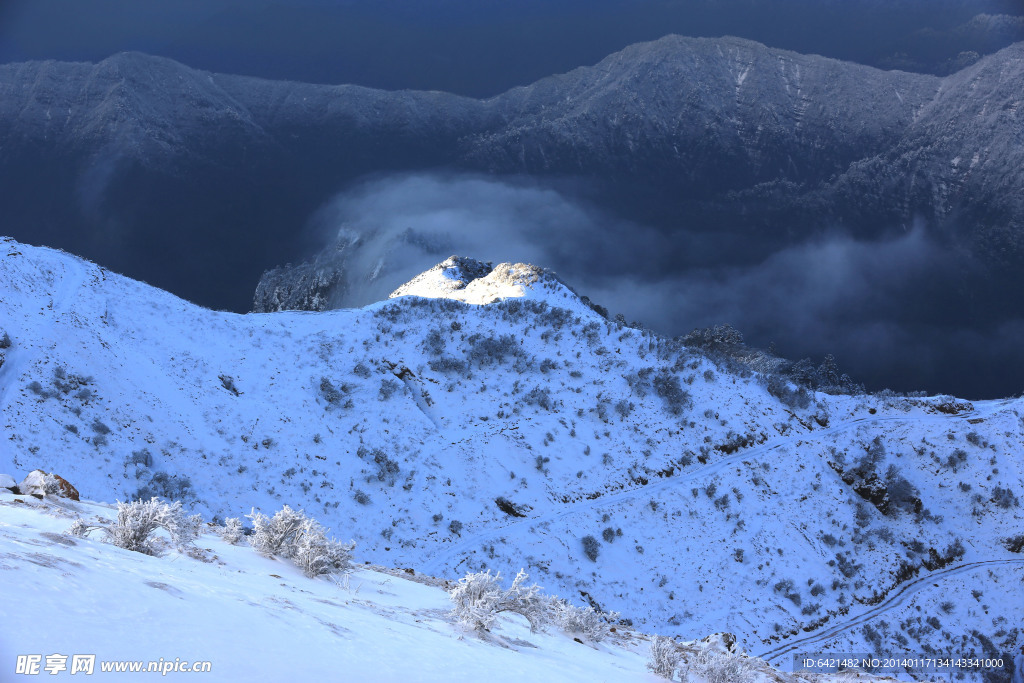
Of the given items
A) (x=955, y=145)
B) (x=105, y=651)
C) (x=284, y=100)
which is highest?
(x=955, y=145)

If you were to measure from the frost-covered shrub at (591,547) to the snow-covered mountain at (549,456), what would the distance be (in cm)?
8

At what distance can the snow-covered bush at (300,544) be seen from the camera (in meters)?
10.1

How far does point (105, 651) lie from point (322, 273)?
125667 mm

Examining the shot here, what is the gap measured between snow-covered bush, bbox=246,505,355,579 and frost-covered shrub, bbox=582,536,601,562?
554 inches

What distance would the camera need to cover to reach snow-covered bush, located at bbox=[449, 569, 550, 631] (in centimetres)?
878

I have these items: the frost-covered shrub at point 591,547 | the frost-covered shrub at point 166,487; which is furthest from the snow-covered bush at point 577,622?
the frost-covered shrub at point 166,487

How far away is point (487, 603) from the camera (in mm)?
9250

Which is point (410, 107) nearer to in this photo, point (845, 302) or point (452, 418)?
point (845, 302)

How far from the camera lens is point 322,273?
125250 mm

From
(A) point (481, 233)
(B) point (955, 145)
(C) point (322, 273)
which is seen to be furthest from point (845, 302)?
(C) point (322, 273)

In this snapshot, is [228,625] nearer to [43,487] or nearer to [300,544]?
[300,544]

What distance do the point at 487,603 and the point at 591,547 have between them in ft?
49.1

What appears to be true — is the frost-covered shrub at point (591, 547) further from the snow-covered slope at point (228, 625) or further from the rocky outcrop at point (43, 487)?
the rocky outcrop at point (43, 487)

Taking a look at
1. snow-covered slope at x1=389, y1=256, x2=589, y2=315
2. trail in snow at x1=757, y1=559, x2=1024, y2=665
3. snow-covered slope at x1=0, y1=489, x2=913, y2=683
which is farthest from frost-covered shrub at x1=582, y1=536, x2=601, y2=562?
snow-covered slope at x1=389, y1=256, x2=589, y2=315
